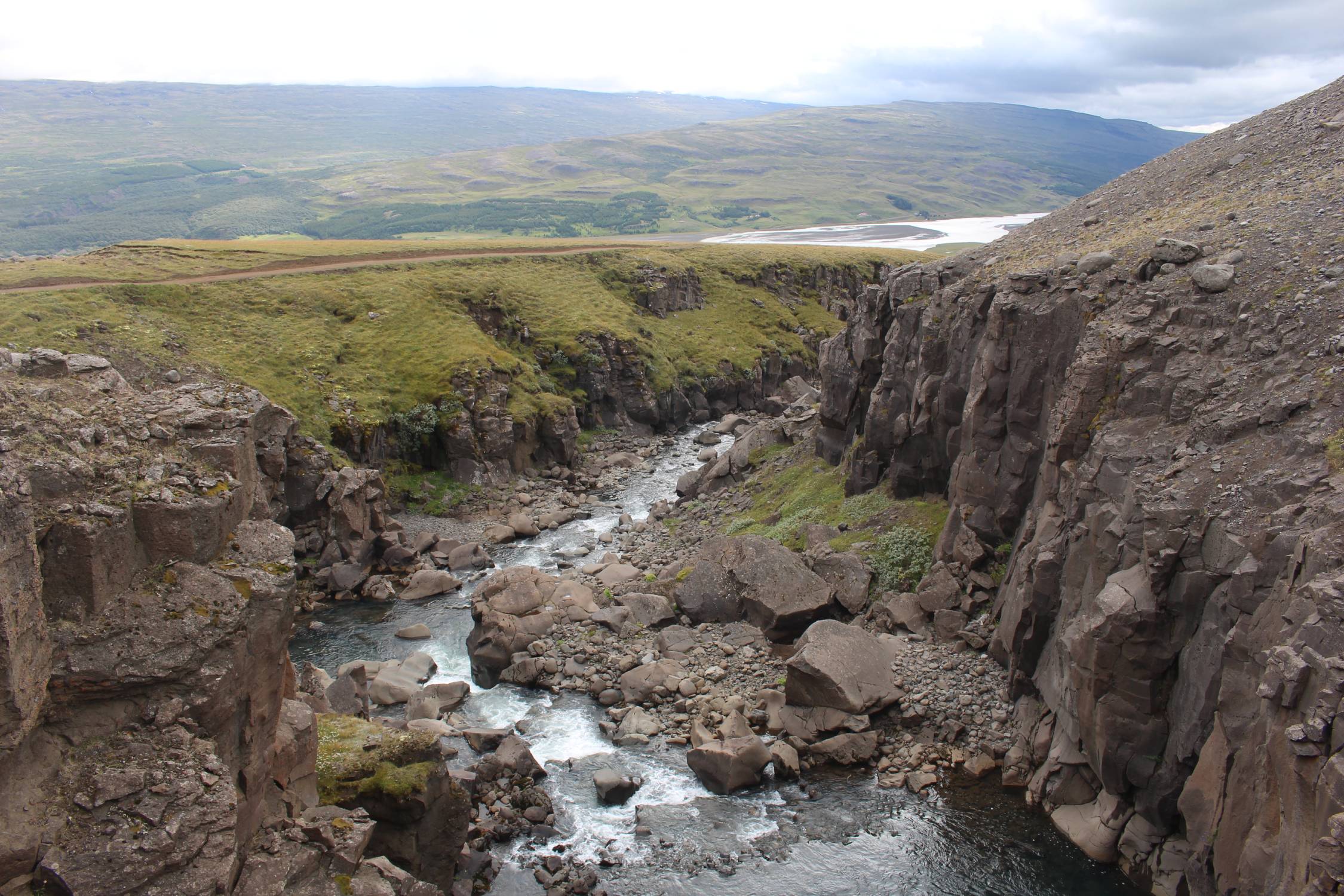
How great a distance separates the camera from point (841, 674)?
31438mm

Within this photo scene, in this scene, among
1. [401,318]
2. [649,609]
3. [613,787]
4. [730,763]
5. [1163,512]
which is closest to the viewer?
[1163,512]

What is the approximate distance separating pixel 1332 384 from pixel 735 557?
952 inches

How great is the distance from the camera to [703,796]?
2862 centimetres

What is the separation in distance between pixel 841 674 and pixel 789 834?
6.71 m

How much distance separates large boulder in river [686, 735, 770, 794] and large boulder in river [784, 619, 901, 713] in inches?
123

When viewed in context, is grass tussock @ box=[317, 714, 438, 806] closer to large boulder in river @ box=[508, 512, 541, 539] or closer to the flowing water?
the flowing water

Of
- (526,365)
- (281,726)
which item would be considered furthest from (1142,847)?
(526,365)

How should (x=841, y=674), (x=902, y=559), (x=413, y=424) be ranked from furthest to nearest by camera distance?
(x=413, y=424) → (x=902, y=559) → (x=841, y=674)

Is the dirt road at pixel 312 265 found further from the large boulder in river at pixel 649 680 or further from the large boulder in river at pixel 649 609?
the large boulder in river at pixel 649 680

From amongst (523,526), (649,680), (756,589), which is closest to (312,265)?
(523,526)

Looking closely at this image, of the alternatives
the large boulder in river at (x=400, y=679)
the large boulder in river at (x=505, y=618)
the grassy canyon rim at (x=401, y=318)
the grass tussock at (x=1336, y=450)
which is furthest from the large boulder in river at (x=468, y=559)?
the grass tussock at (x=1336, y=450)

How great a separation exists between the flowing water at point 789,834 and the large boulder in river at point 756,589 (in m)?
8.06

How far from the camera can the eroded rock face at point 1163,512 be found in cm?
1889

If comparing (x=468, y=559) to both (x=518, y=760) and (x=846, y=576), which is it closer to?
(x=518, y=760)
